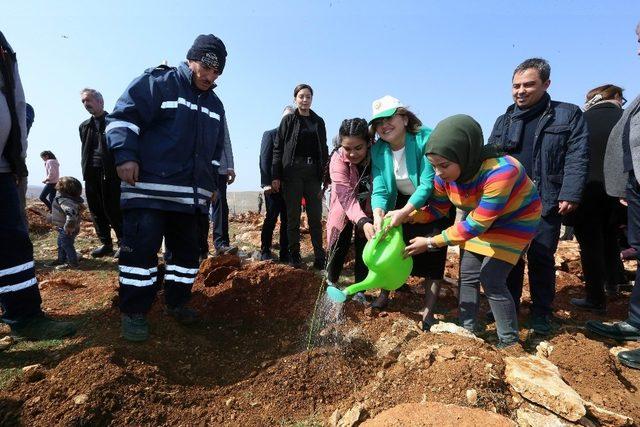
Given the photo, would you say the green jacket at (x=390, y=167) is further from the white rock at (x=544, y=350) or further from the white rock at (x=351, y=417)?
the white rock at (x=351, y=417)

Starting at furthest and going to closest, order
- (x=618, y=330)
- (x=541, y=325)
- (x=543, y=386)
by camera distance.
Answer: (x=541, y=325), (x=618, y=330), (x=543, y=386)

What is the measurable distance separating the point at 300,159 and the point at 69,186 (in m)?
3.07

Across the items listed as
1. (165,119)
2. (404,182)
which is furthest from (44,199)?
(404,182)

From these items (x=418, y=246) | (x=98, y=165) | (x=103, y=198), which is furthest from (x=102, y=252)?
(x=418, y=246)

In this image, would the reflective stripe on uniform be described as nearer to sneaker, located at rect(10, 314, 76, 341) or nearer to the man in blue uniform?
the man in blue uniform

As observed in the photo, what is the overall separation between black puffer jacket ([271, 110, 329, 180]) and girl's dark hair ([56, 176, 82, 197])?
2.60 m

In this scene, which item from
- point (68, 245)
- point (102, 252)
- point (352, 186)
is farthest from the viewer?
point (102, 252)

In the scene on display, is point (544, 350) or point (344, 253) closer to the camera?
point (544, 350)

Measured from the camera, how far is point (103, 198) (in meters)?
4.89

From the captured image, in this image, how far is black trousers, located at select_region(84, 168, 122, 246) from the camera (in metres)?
4.85

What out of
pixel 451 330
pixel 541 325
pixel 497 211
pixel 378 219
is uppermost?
pixel 497 211

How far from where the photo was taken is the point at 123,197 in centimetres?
252

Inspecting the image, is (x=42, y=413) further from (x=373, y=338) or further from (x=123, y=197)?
(x=373, y=338)

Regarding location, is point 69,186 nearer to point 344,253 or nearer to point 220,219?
point 220,219
